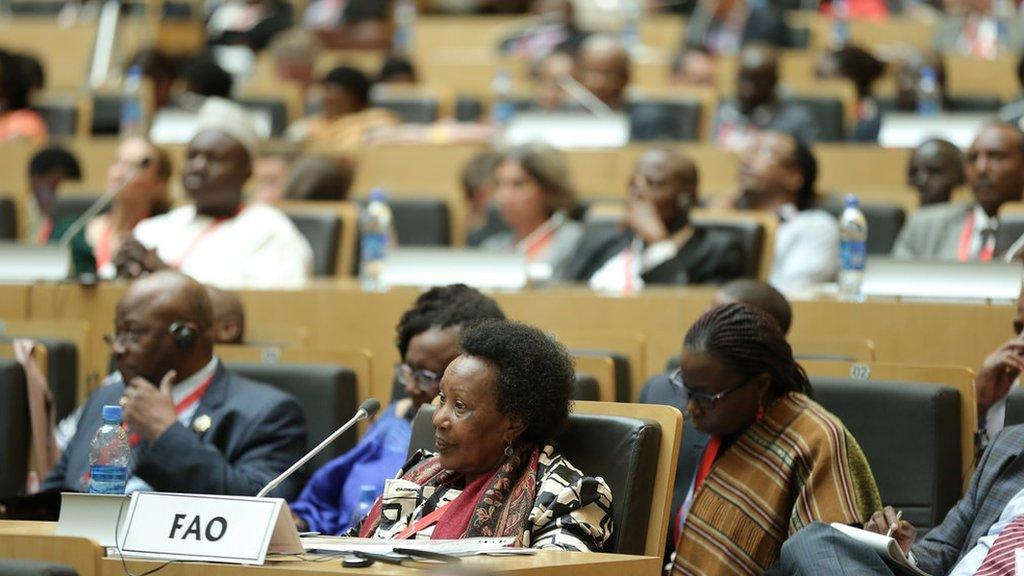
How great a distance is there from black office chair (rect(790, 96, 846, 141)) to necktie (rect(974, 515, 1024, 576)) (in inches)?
219

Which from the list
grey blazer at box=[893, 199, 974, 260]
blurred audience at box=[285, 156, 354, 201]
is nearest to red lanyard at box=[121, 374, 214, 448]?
grey blazer at box=[893, 199, 974, 260]

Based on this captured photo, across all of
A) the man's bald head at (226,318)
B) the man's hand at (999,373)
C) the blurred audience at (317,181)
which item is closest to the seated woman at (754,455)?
the man's hand at (999,373)

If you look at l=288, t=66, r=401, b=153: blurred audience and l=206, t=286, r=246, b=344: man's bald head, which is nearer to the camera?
l=206, t=286, r=246, b=344: man's bald head

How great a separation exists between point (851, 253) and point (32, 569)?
3221mm

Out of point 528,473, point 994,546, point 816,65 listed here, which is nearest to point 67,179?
point 816,65

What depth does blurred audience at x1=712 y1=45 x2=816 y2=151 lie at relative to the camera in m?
8.19

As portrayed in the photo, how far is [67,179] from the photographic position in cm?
759

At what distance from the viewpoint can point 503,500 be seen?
3.15 m

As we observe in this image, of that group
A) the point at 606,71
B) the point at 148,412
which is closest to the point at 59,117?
the point at 606,71

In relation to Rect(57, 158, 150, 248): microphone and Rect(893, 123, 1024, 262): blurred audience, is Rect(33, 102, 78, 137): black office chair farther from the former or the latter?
Rect(893, 123, 1024, 262): blurred audience

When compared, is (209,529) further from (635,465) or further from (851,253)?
(851,253)

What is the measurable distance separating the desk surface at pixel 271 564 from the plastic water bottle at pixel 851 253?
2.18 m

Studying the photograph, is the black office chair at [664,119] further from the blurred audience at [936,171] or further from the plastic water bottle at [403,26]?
the plastic water bottle at [403,26]

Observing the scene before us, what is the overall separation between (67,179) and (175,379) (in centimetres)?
371
